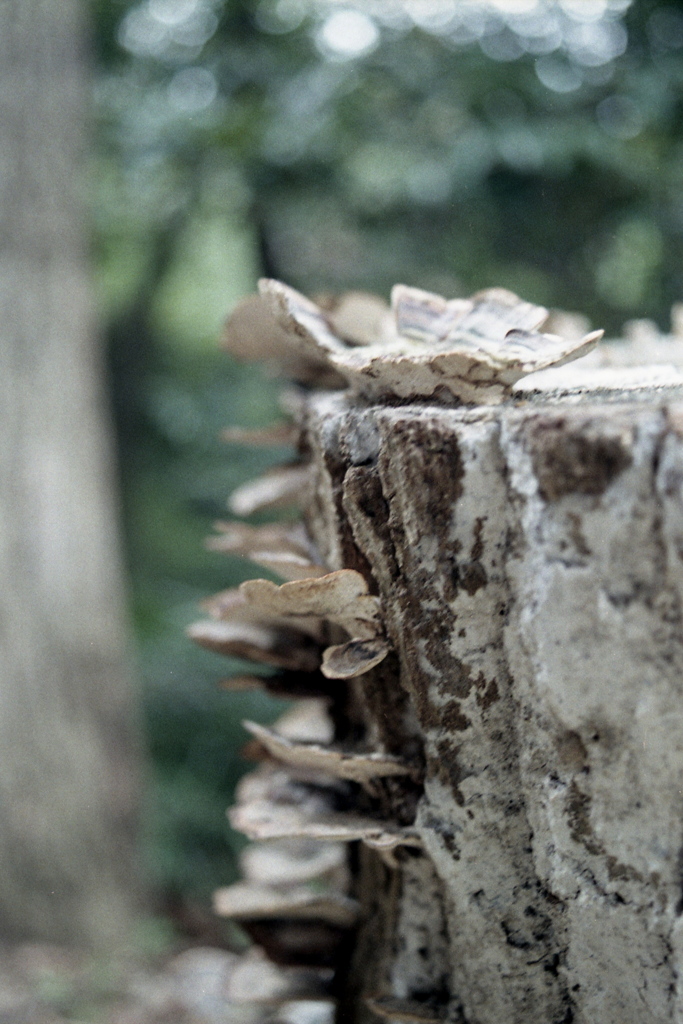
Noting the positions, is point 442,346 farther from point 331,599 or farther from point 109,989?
point 109,989

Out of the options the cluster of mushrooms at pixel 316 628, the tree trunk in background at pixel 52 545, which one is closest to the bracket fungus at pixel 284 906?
the cluster of mushrooms at pixel 316 628

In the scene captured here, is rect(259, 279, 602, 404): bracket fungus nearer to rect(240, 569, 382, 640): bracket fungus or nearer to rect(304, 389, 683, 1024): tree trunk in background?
rect(304, 389, 683, 1024): tree trunk in background

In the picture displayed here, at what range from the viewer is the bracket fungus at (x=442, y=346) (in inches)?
22.8

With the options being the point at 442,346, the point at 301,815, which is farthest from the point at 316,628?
the point at 442,346

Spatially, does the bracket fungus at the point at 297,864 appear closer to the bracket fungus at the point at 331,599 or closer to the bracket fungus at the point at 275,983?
the bracket fungus at the point at 275,983

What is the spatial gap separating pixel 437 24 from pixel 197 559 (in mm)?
2379

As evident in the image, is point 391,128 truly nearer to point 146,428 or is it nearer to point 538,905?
point 146,428

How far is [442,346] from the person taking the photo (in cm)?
68

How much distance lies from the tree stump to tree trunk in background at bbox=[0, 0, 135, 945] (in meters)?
1.62

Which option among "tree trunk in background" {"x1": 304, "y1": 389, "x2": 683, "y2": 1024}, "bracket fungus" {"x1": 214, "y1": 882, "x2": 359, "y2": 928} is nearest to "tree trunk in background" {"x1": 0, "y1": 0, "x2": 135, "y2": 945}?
"bracket fungus" {"x1": 214, "y1": 882, "x2": 359, "y2": 928}

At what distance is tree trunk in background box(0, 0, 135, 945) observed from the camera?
2.11 metres

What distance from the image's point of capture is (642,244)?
2801mm

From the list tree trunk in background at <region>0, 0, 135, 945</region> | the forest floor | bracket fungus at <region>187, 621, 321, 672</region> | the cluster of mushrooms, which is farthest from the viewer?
tree trunk in background at <region>0, 0, 135, 945</region>

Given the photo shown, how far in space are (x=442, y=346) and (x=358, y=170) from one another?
2.15 m
